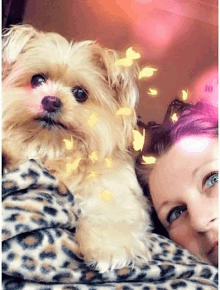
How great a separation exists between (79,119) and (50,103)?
0.08 meters

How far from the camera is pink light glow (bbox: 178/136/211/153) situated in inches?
40.8

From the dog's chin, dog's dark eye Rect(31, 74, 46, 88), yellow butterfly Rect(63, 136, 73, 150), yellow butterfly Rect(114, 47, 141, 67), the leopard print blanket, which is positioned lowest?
the leopard print blanket

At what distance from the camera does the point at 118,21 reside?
47.4 inches

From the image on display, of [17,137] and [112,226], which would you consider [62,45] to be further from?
[112,226]

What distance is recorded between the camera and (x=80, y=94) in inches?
39.0

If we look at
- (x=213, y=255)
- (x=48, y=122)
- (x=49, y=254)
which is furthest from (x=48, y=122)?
(x=213, y=255)

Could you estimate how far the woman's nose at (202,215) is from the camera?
0.91 meters

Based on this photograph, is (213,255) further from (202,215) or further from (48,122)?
(48,122)

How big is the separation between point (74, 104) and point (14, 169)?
32cm

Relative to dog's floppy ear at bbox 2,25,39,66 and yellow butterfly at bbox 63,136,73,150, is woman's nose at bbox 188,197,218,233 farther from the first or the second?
dog's floppy ear at bbox 2,25,39,66

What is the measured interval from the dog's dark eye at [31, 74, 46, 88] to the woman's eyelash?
49 cm

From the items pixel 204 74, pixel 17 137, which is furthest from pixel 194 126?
pixel 17 137

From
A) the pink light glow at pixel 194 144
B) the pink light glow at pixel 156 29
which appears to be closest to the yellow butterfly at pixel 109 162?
the pink light glow at pixel 194 144

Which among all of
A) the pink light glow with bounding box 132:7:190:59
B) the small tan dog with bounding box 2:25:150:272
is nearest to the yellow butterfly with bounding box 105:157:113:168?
the small tan dog with bounding box 2:25:150:272
